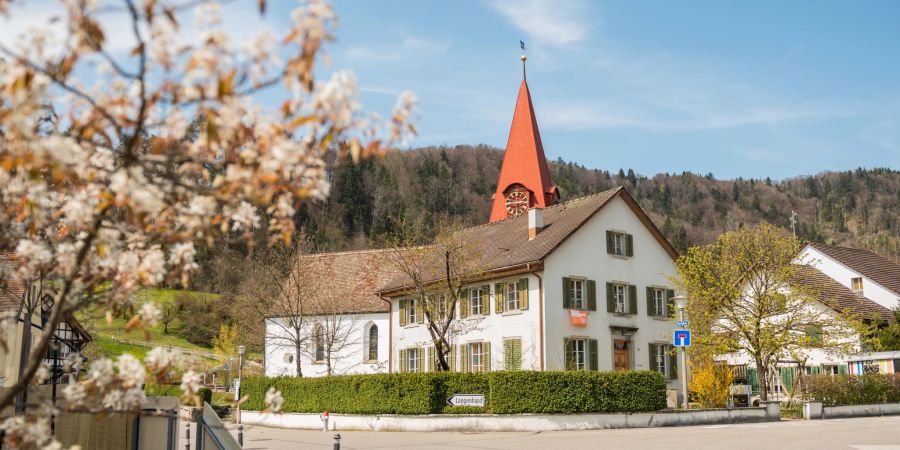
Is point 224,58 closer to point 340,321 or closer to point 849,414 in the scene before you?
point 849,414

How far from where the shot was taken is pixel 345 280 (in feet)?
159

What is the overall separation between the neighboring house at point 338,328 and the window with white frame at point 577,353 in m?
12.3

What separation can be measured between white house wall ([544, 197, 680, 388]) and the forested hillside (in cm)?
5205

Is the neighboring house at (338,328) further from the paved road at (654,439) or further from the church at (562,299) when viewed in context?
the paved road at (654,439)

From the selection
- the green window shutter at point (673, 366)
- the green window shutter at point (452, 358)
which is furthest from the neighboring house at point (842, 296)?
the green window shutter at point (452, 358)

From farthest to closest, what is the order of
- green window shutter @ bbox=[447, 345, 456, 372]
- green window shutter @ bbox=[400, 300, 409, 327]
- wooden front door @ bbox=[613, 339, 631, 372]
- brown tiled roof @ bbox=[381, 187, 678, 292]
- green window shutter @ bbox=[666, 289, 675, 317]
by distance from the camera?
green window shutter @ bbox=[400, 300, 409, 327], green window shutter @ bbox=[666, 289, 675, 317], green window shutter @ bbox=[447, 345, 456, 372], wooden front door @ bbox=[613, 339, 631, 372], brown tiled roof @ bbox=[381, 187, 678, 292]

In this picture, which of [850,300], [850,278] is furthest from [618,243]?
[850,278]

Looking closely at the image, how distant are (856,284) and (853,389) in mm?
18476

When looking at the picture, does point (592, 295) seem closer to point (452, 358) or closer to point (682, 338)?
point (452, 358)

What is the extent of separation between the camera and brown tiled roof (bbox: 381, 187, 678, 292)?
33000 millimetres

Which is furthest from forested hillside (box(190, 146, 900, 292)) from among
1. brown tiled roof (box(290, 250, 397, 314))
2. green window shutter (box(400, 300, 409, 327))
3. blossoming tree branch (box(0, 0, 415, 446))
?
blossoming tree branch (box(0, 0, 415, 446))

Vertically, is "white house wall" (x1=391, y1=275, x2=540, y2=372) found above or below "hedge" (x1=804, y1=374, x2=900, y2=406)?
above

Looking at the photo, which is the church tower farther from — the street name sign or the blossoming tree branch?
the blossoming tree branch

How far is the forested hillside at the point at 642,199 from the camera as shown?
370 feet
